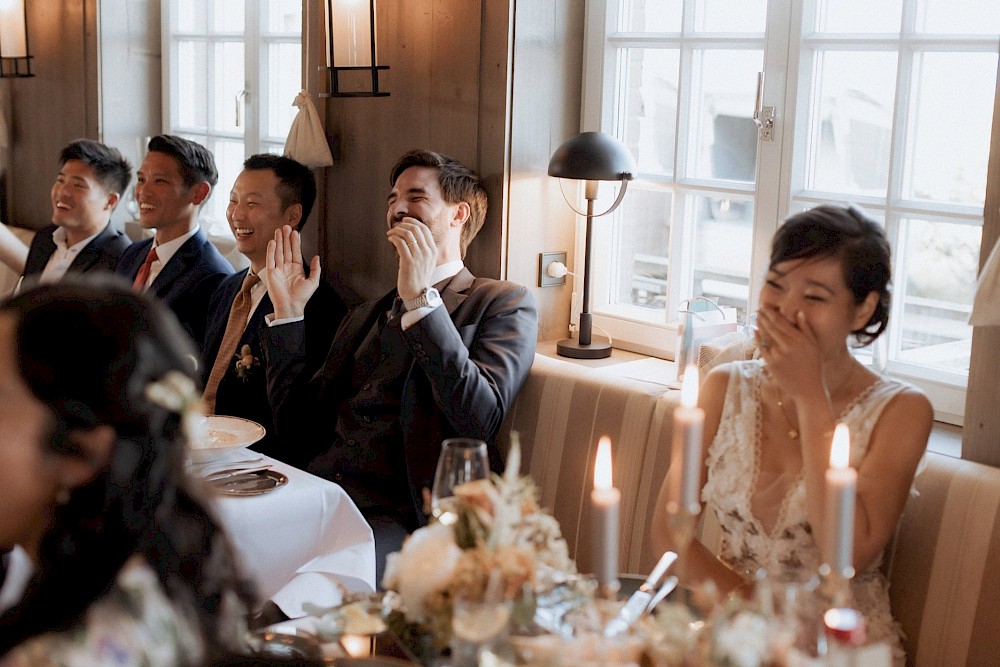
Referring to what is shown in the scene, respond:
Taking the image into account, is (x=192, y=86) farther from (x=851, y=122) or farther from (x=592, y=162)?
(x=851, y=122)

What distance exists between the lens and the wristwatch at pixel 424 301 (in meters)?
2.51

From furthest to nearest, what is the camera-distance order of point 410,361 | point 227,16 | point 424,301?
1. point 227,16
2. point 410,361
3. point 424,301

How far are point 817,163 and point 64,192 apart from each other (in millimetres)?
2730

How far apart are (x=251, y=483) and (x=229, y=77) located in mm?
2498

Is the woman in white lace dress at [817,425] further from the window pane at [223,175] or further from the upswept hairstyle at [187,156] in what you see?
the window pane at [223,175]

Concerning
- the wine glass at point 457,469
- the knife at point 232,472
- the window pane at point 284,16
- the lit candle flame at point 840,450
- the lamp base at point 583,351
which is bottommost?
the knife at point 232,472

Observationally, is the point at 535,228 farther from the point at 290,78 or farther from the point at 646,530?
the point at 290,78

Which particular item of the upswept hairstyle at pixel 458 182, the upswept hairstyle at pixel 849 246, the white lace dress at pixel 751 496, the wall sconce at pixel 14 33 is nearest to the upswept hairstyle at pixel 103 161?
the wall sconce at pixel 14 33

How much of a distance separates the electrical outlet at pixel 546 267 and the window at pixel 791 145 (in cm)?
12

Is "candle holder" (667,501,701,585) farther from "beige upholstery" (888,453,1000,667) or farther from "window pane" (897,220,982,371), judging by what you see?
"window pane" (897,220,982,371)

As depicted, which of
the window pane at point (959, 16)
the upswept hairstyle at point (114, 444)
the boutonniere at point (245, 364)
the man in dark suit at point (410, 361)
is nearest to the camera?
the upswept hairstyle at point (114, 444)

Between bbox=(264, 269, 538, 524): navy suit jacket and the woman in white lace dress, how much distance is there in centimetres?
65

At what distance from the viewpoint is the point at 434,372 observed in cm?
246

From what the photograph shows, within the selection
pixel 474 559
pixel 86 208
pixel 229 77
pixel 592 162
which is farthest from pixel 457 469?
pixel 229 77
